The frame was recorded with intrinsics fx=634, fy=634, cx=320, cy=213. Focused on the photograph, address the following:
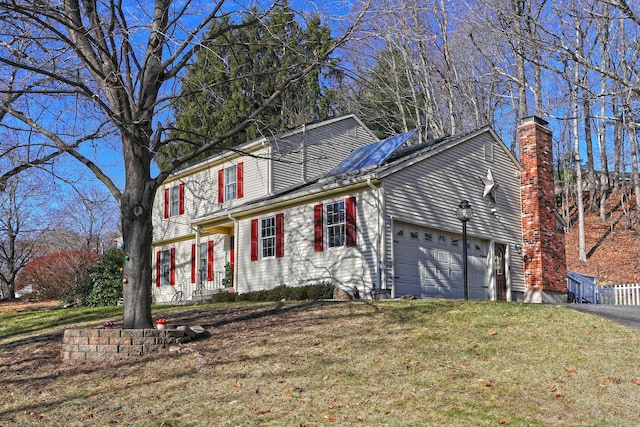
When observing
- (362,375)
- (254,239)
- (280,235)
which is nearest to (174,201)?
(254,239)

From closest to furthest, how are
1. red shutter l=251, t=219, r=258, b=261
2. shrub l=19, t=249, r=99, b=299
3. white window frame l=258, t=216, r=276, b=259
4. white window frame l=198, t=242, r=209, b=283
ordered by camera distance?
white window frame l=258, t=216, r=276, b=259
red shutter l=251, t=219, r=258, b=261
white window frame l=198, t=242, r=209, b=283
shrub l=19, t=249, r=99, b=299

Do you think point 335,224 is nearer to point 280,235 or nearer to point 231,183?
point 280,235

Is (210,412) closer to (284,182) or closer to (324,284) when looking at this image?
(324,284)

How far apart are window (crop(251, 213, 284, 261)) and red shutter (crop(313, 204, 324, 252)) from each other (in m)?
1.48

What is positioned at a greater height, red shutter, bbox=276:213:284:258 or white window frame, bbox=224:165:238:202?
white window frame, bbox=224:165:238:202

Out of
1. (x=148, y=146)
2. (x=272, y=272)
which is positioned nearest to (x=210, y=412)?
(x=148, y=146)

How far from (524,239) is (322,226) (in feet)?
22.7

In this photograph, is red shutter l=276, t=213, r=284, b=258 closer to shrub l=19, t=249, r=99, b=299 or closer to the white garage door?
the white garage door

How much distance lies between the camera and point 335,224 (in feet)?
55.9

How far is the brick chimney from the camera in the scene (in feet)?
63.2

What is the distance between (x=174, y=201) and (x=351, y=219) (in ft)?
37.9

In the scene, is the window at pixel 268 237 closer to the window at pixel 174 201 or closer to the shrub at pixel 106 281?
the window at pixel 174 201

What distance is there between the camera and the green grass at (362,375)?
6832mm

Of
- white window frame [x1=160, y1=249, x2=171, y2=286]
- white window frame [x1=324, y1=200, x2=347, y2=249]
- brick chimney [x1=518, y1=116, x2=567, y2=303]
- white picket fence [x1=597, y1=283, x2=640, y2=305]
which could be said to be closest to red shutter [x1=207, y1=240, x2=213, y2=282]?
white window frame [x1=160, y1=249, x2=171, y2=286]
